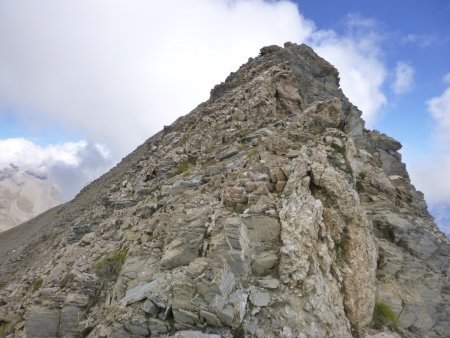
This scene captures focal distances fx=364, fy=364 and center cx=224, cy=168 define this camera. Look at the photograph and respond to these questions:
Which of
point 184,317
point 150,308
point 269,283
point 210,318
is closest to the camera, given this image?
point 210,318

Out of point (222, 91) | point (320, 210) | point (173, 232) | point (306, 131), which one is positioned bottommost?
point (173, 232)

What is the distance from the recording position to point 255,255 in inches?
639

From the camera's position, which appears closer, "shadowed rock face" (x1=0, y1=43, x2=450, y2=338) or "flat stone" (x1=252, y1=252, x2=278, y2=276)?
"shadowed rock face" (x1=0, y1=43, x2=450, y2=338)

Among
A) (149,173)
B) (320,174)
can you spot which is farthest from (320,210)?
(149,173)

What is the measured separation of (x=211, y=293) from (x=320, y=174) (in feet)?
29.5

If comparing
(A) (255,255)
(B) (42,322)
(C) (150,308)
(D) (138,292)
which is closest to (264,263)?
(A) (255,255)

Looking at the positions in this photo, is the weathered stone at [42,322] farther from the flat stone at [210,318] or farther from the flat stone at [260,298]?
the flat stone at [260,298]

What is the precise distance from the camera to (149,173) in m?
29.6

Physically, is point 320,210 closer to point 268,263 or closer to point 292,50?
point 268,263

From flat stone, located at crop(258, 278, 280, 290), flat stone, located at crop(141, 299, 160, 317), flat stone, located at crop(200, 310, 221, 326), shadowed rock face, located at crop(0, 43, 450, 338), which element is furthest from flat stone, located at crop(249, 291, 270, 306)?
flat stone, located at crop(141, 299, 160, 317)

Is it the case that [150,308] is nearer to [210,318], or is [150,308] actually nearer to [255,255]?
[210,318]

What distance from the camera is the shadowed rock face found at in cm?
1462

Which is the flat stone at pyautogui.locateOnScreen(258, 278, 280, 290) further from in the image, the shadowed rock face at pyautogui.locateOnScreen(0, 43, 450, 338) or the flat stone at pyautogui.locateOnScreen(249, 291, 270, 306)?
the flat stone at pyautogui.locateOnScreen(249, 291, 270, 306)

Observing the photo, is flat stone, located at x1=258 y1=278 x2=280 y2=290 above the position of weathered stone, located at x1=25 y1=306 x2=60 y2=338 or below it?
above
